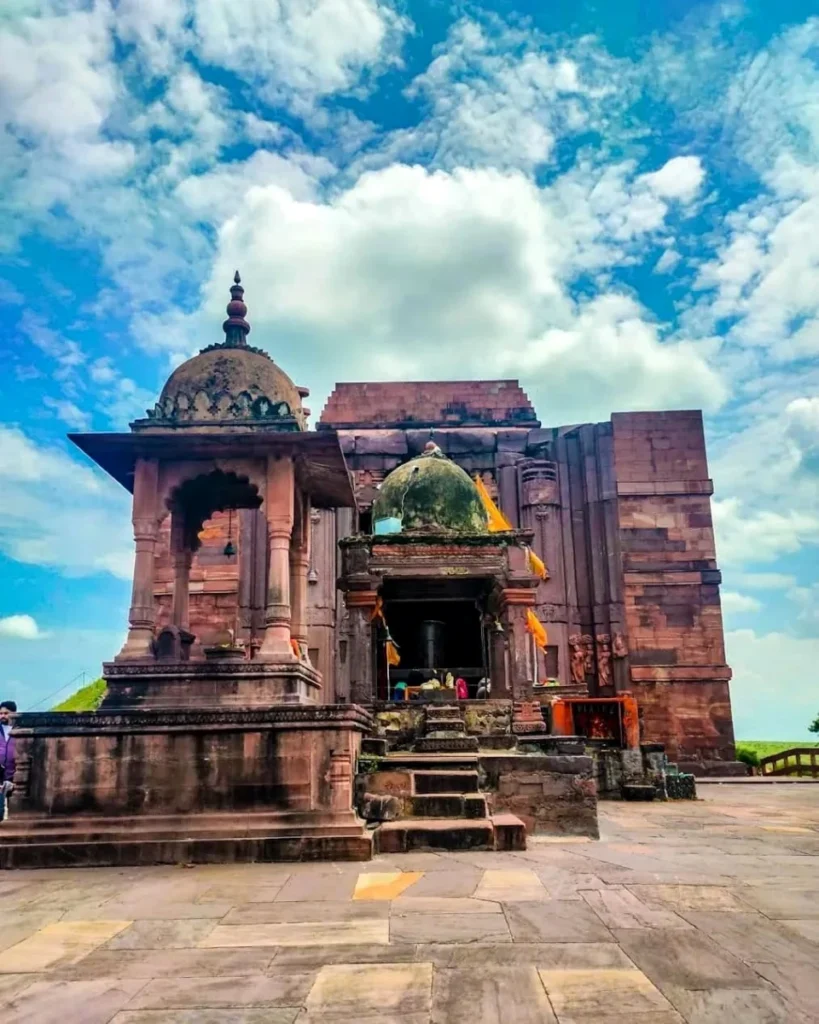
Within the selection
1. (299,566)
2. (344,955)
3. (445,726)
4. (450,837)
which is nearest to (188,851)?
(450,837)

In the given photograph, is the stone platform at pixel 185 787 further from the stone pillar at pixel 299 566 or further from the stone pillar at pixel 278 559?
the stone pillar at pixel 299 566

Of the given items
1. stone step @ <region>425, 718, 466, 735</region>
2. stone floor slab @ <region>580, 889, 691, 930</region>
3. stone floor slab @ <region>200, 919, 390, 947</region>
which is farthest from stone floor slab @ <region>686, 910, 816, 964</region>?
stone step @ <region>425, 718, 466, 735</region>

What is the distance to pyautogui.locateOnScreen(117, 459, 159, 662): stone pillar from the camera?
901 cm

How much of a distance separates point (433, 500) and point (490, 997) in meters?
13.3

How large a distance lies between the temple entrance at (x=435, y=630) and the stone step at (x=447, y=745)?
176 inches

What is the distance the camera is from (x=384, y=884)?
5.86 metres

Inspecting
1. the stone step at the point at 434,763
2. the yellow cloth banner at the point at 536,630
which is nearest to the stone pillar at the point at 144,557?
the stone step at the point at 434,763

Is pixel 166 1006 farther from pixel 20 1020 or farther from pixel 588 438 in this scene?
pixel 588 438

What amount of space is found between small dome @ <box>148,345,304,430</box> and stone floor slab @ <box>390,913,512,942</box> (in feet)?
19.8

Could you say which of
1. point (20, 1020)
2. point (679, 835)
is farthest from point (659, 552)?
point (20, 1020)

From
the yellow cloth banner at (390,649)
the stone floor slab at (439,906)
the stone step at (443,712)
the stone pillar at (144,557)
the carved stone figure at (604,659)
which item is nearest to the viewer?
the stone floor slab at (439,906)

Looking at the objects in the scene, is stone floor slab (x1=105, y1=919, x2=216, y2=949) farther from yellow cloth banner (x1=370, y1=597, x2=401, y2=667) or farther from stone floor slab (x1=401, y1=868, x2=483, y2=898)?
yellow cloth banner (x1=370, y1=597, x2=401, y2=667)

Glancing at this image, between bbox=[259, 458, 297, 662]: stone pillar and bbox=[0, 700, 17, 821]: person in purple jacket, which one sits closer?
bbox=[0, 700, 17, 821]: person in purple jacket

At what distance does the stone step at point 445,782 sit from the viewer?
8445mm
